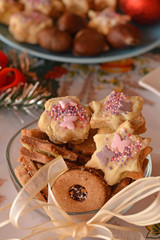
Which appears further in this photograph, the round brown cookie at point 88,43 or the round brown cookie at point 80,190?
the round brown cookie at point 88,43

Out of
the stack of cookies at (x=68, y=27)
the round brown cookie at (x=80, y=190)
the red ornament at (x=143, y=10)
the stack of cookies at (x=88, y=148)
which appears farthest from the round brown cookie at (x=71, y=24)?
the round brown cookie at (x=80, y=190)

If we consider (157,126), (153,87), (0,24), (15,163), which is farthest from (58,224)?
(0,24)

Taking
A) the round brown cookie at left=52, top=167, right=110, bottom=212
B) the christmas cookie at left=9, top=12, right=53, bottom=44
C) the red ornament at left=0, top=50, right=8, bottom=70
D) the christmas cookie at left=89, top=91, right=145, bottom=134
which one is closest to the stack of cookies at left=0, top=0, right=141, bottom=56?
the christmas cookie at left=9, top=12, right=53, bottom=44

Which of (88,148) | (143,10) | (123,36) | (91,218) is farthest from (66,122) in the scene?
(143,10)

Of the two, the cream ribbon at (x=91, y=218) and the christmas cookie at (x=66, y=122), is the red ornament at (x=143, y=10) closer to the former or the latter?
the christmas cookie at (x=66, y=122)

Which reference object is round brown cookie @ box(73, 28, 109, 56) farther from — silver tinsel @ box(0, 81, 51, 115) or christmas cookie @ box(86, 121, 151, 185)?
christmas cookie @ box(86, 121, 151, 185)

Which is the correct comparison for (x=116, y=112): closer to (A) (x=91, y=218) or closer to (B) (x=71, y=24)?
(A) (x=91, y=218)
